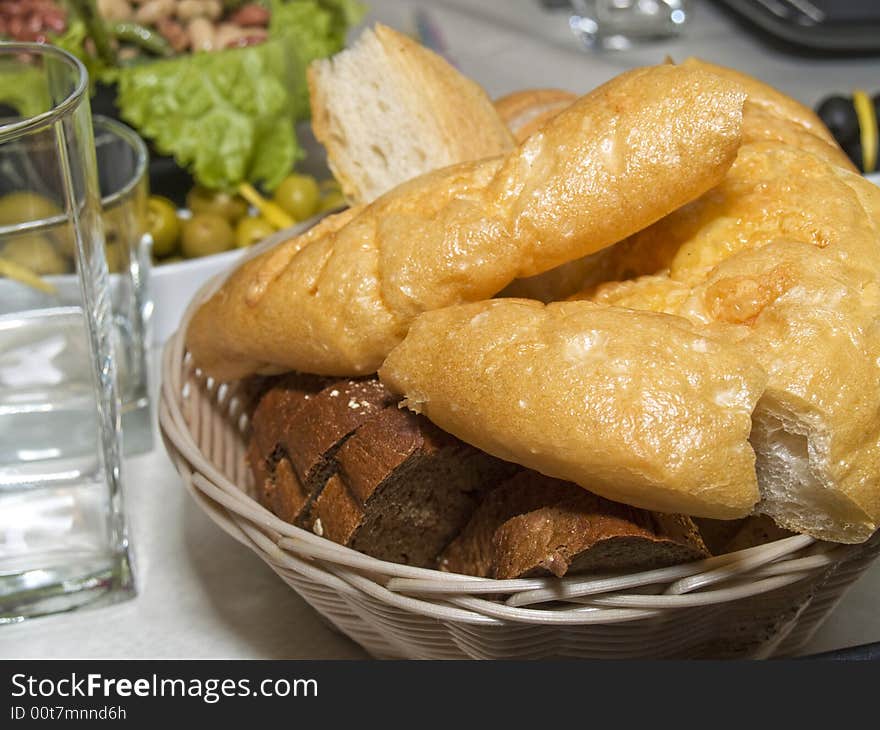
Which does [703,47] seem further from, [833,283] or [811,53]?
[833,283]

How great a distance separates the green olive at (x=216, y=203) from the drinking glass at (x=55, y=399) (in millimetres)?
511

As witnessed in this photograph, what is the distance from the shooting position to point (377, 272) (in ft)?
2.81

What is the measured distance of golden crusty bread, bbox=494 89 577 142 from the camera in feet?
3.80

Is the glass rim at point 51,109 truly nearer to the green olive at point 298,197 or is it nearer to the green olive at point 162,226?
the green olive at point 162,226

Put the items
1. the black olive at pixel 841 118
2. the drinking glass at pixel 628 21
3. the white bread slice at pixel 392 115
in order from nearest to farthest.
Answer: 1. the white bread slice at pixel 392 115
2. the black olive at pixel 841 118
3. the drinking glass at pixel 628 21

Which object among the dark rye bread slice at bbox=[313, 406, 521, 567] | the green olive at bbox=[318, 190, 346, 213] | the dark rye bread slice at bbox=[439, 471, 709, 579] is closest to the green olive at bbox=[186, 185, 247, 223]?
the green olive at bbox=[318, 190, 346, 213]

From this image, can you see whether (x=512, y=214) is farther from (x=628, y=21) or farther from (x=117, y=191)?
(x=628, y=21)

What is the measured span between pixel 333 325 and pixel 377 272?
0.18 ft

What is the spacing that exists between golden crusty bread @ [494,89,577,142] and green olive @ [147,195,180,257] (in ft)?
1.71

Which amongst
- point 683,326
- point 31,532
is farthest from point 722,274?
point 31,532

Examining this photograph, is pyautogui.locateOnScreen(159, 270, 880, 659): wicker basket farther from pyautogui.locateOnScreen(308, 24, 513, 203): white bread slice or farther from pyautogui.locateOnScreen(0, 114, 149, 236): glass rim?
pyautogui.locateOnScreen(308, 24, 513, 203): white bread slice

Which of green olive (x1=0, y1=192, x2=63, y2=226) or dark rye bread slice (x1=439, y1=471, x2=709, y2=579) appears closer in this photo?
dark rye bread slice (x1=439, y1=471, x2=709, y2=579)

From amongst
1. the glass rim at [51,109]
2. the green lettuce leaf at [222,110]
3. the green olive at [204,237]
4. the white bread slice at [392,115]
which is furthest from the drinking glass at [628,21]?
the glass rim at [51,109]

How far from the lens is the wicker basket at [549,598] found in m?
0.73
